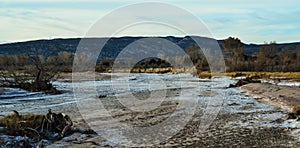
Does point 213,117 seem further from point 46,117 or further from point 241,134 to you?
point 46,117

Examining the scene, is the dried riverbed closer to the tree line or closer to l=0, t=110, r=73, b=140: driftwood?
l=0, t=110, r=73, b=140: driftwood

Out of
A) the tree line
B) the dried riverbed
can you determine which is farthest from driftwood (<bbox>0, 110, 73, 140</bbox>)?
the tree line

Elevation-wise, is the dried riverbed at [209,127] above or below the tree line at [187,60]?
below

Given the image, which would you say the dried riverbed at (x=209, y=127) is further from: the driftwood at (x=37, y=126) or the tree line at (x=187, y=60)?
the tree line at (x=187, y=60)

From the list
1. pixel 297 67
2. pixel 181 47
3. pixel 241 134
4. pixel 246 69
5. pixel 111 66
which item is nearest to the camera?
pixel 241 134

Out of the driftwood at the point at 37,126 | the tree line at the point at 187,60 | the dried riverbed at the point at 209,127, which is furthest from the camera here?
the tree line at the point at 187,60

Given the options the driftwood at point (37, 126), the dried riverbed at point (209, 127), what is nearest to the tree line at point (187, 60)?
the dried riverbed at point (209, 127)

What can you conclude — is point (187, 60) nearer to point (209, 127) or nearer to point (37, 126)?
point (209, 127)

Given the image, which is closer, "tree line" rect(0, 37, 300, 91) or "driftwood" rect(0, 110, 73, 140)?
"driftwood" rect(0, 110, 73, 140)

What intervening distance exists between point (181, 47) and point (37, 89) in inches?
4191

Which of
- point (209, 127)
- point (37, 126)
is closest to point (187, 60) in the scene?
point (209, 127)

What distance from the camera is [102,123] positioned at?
15.7m

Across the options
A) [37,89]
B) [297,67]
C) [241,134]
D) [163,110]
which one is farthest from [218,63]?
[241,134]

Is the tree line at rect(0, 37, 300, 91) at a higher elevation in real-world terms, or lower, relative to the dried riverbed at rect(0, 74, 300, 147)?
higher
